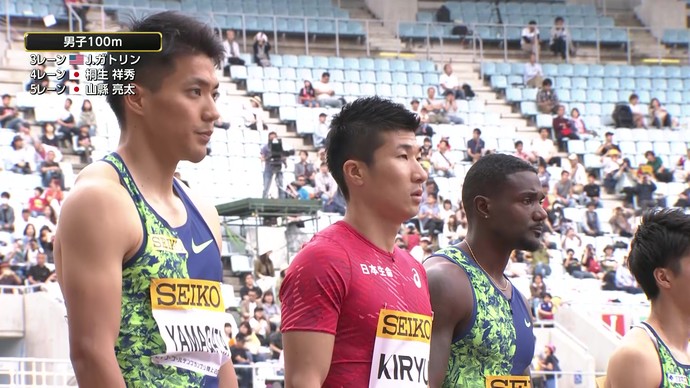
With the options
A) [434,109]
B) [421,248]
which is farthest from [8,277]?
[434,109]

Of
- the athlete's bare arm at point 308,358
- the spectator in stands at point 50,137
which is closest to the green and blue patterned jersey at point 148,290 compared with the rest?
the athlete's bare arm at point 308,358

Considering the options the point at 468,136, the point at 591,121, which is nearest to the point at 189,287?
the point at 468,136

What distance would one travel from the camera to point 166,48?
438 cm

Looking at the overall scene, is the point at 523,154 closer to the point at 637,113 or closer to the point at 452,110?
the point at 452,110

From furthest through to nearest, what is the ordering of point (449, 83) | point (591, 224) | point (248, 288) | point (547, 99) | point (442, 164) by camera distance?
point (547, 99), point (449, 83), point (442, 164), point (591, 224), point (248, 288)

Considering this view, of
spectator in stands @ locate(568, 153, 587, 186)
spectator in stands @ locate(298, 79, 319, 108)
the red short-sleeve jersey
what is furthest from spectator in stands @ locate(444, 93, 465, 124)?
the red short-sleeve jersey

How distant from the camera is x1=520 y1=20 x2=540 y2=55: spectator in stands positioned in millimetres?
29406

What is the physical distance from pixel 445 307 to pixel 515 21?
26.3 metres

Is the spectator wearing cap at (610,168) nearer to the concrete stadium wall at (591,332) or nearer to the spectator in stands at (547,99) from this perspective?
the spectator in stands at (547,99)

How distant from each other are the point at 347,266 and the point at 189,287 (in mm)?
942

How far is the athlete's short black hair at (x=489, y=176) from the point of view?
6.26 m

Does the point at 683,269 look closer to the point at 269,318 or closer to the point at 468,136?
the point at 269,318

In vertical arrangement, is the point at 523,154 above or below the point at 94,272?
above
